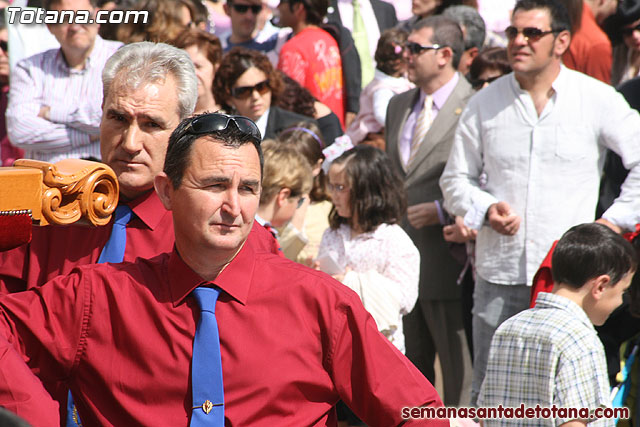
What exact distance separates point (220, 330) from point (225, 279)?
15 cm

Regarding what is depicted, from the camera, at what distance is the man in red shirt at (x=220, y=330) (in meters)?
2.53

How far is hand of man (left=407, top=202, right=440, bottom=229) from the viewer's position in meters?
6.27

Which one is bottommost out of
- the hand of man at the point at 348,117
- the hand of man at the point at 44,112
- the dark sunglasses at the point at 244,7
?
the hand of man at the point at 348,117

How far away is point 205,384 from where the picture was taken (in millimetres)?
2490

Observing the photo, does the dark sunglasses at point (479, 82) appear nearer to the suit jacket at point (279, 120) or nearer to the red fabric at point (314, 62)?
the suit jacket at point (279, 120)

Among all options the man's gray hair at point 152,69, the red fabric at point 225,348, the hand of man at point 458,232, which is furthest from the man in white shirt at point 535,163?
the red fabric at point 225,348

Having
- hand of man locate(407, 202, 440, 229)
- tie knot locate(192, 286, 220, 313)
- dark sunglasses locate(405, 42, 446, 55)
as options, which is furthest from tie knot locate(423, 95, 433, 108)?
tie knot locate(192, 286, 220, 313)

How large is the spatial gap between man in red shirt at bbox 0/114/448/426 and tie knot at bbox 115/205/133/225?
0.50 meters

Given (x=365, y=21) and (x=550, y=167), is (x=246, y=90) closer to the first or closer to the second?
(x=550, y=167)

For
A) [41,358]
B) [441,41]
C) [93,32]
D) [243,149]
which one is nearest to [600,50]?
[441,41]

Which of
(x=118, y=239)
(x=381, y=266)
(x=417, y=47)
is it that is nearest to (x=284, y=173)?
(x=381, y=266)

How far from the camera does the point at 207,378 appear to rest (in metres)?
2.49

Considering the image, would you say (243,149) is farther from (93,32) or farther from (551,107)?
(93,32)

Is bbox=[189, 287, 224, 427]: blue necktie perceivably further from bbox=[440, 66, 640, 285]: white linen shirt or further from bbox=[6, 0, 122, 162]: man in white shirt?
bbox=[6, 0, 122, 162]: man in white shirt
